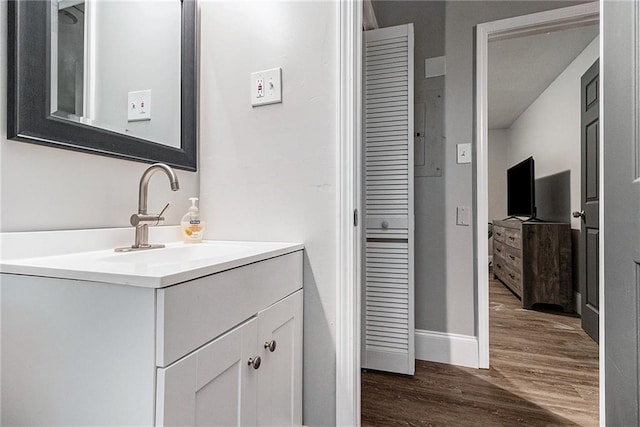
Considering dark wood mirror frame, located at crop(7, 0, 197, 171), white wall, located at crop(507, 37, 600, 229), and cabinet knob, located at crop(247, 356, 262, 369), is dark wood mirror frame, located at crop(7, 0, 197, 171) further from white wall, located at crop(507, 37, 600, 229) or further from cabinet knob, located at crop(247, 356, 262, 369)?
white wall, located at crop(507, 37, 600, 229)

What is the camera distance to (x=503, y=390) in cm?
173

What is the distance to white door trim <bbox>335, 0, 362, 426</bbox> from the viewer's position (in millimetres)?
1177

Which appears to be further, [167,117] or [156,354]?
[167,117]

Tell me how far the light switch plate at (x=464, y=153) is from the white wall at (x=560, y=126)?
1.85 meters

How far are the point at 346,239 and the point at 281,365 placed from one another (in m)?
0.46

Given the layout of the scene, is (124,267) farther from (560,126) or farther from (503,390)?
(560,126)

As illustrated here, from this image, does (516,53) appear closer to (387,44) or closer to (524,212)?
(524,212)

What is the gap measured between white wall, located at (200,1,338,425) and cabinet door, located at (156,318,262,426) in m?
0.39

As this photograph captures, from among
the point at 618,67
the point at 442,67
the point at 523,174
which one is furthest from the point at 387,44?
the point at 523,174

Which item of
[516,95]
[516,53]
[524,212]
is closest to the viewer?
[516,53]

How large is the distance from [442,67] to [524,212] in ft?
9.39

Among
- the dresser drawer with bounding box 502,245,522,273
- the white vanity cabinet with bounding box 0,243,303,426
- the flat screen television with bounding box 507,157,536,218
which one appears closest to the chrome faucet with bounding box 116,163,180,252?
the white vanity cabinet with bounding box 0,243,303,426

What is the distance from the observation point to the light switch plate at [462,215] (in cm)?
208

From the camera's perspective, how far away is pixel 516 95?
4.60 m
